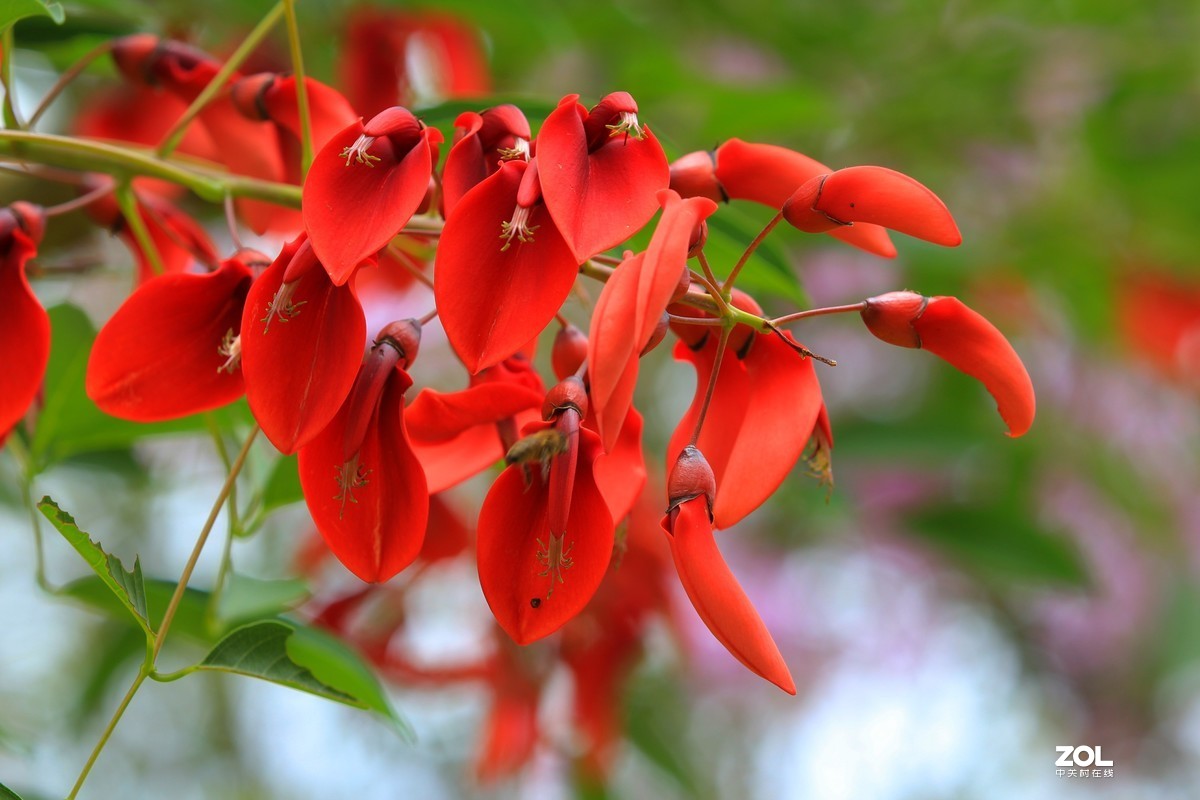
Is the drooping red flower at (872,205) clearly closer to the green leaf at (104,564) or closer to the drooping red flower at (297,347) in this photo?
the drooping red flower at (297,347)

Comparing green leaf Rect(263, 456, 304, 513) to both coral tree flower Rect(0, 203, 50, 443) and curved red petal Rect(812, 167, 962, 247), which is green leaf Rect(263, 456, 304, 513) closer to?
coral tree flower Rect(0, 203, 50, 443)

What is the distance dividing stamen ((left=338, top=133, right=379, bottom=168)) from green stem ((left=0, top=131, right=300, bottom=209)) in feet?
0.37

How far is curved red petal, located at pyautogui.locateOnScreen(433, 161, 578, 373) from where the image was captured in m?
0.45

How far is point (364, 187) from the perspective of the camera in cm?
47

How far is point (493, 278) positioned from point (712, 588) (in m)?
0.15

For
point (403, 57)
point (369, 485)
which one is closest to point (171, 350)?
point (369, 485)

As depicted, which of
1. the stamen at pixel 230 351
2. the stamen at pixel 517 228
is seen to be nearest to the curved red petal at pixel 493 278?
the stamen at pixel 517 228

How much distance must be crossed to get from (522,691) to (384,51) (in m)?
0.62

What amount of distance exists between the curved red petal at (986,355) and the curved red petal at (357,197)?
22 cm

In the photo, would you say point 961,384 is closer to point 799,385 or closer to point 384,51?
point 384,51

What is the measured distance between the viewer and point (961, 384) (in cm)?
163

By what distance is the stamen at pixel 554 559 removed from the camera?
1.55ft

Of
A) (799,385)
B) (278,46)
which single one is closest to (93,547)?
(799,385)

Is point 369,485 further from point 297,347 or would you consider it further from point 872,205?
point 872,205
